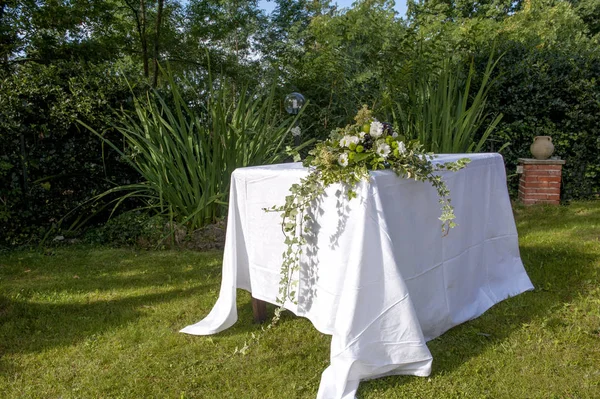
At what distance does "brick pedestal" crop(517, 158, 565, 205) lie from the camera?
5.73 m

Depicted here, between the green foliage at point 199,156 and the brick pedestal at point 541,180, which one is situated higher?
the green foliage at point 199,156

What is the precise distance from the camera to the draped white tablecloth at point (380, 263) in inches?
71.7

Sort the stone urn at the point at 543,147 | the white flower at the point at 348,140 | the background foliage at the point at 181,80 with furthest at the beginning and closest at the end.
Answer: the stone urn at the point at 543,147, the background foliage at the point at 181,80, the white flower at the point at 348,140

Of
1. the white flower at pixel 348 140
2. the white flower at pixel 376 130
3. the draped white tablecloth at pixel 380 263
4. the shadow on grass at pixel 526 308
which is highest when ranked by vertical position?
the white flower at pixel 376 130

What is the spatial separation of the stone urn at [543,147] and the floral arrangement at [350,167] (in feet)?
13.9

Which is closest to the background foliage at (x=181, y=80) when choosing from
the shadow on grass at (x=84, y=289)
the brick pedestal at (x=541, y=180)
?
the brick pedestal at (x=541, y=180)

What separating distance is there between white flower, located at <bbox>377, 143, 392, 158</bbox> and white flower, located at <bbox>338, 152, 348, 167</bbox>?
5.5 inches

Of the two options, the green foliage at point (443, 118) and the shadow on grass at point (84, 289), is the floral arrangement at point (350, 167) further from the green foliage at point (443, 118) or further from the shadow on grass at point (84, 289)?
the green foliage at point (443, 118)

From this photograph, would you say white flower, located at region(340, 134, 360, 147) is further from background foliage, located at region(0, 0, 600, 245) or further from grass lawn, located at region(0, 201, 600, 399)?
background foliage, located at region(0, 0, 600, 245)

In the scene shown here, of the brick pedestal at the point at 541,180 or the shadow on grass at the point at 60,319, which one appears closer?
the shadow on grass at the point at 60,319

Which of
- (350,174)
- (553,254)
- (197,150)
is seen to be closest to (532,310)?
(553,254)

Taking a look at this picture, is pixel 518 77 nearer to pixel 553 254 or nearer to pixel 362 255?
pixel 553 254

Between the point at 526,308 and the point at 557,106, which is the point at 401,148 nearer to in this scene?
the point at 526,308

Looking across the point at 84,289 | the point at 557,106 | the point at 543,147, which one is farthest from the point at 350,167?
the point at 557,106
